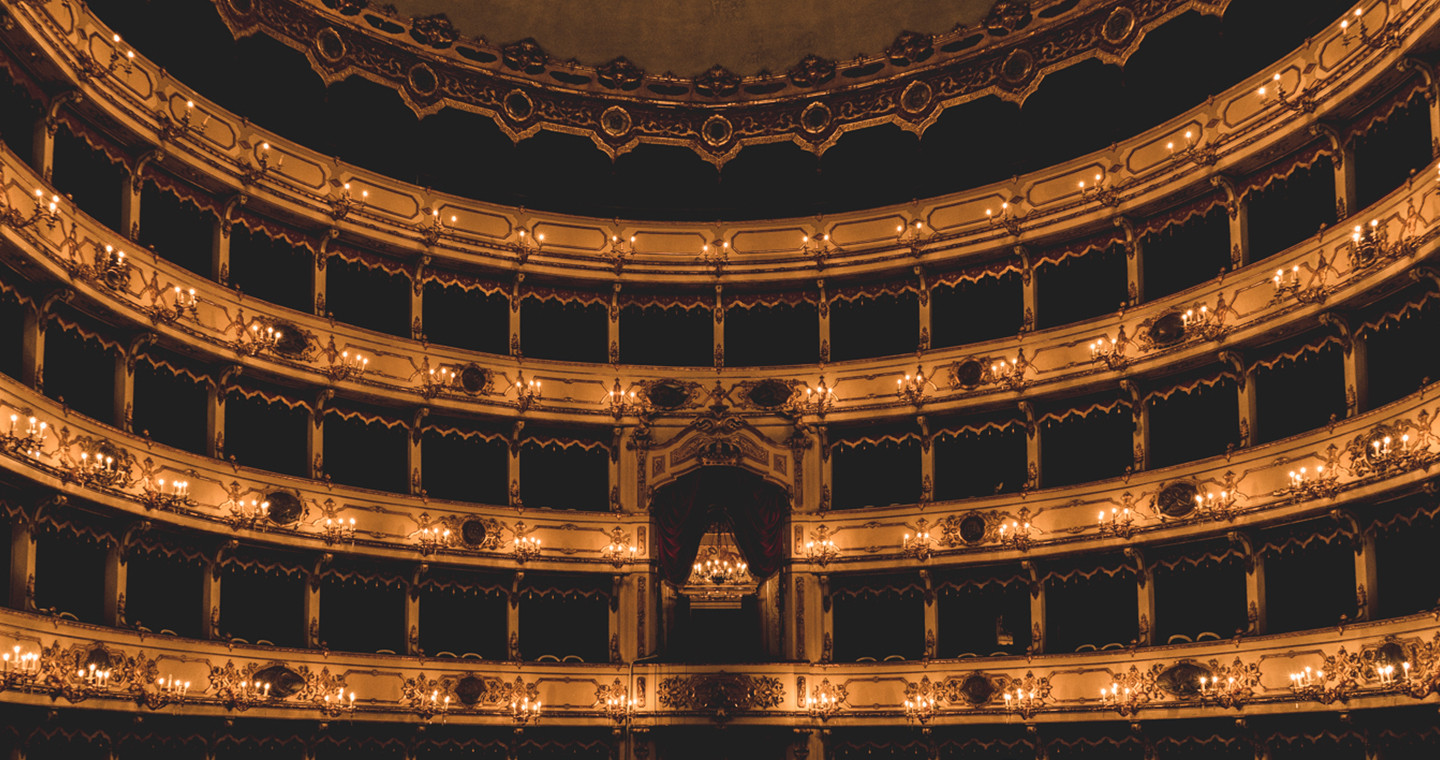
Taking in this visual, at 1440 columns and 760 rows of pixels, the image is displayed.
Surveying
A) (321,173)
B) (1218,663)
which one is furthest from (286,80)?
(1218,663)

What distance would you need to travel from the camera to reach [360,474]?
34.1m

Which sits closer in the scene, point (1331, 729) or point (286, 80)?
point (1331, 729)

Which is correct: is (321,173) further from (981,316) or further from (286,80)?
(981,316)

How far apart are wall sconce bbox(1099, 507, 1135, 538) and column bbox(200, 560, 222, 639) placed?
1923cm

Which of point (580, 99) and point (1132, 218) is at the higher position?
point (580, 99)

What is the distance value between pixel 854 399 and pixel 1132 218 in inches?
317

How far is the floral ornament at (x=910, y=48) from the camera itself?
3669 centimetres

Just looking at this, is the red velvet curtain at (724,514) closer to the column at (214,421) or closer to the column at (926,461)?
the column at (926,461)

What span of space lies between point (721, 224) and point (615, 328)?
398 cm

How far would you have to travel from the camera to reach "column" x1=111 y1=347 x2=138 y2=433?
28594mm

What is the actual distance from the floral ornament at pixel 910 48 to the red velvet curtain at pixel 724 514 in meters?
11.4

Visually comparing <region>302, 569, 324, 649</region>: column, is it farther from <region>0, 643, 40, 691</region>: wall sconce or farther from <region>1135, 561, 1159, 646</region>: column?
<region>1135, 561, 1159, 646</region>: column

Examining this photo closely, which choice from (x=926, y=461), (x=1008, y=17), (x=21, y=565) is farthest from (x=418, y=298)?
(x=1008, y=17)

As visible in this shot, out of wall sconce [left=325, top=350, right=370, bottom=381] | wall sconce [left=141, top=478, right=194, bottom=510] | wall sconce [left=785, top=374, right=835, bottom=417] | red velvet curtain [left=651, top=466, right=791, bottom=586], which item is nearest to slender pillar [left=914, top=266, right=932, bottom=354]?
wall sconce [left=785, top=374, right=835, bottom=417]
